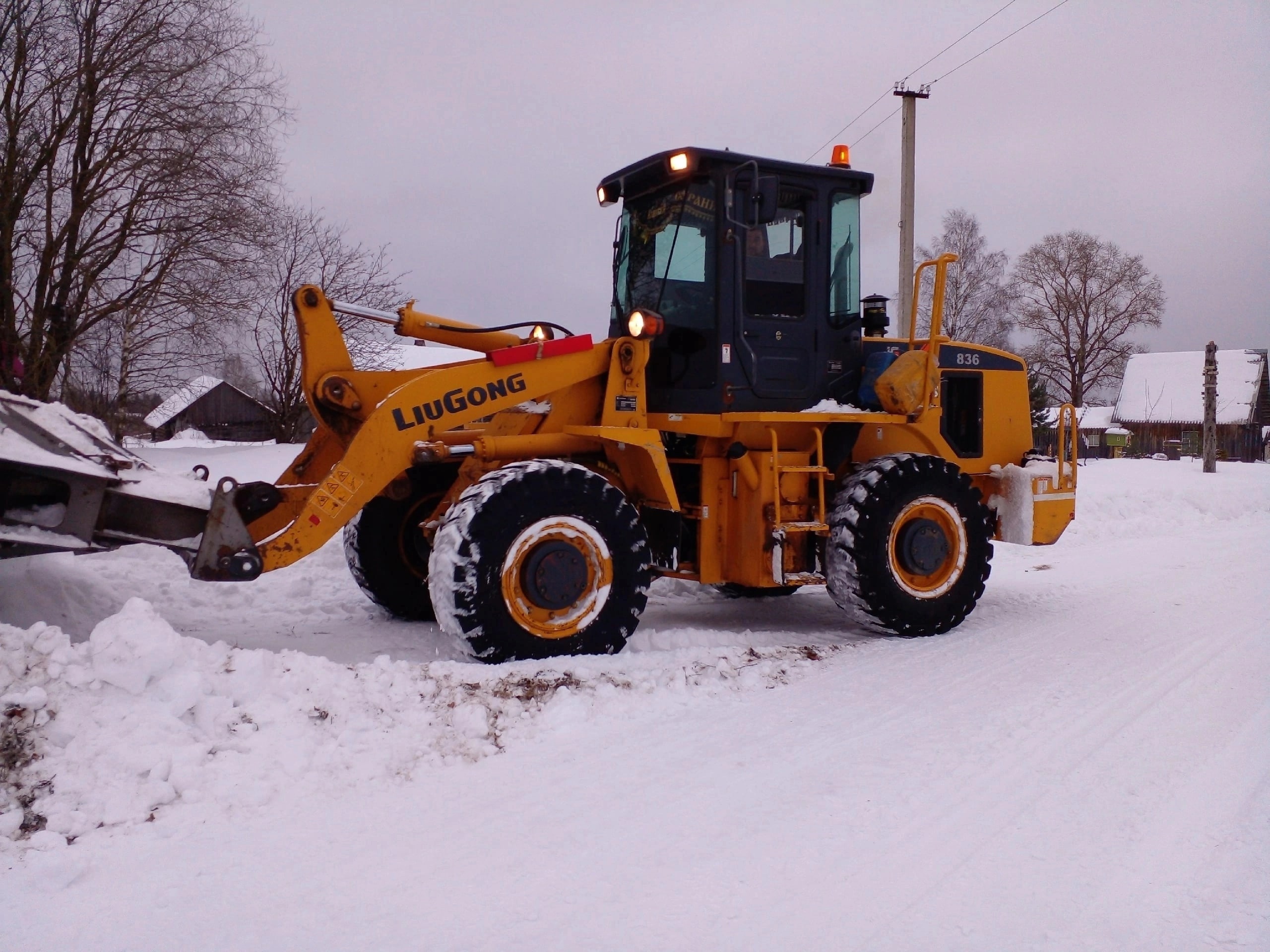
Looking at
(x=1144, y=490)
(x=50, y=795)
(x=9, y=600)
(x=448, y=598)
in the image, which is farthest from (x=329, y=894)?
(x=1144, y=490)

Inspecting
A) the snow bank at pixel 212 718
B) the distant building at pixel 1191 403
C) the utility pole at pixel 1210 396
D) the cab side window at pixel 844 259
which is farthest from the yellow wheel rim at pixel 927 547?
the distant building at pixel 1191 403

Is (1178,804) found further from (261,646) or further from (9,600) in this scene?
(9,600)

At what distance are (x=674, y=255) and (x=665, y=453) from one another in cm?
134

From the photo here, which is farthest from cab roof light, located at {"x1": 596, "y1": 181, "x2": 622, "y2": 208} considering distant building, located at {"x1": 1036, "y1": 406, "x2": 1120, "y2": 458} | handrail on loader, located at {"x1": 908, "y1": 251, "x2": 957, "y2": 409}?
distant building, located at {"x1": 1036, "y1": 406, "x2": 1120, "y2": 458}

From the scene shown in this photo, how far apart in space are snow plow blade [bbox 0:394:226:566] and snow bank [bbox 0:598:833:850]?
78 cm

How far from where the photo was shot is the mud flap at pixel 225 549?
15.7 ft

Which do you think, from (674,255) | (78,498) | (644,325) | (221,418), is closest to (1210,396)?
(674,255)

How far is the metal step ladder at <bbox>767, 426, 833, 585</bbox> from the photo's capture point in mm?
6035

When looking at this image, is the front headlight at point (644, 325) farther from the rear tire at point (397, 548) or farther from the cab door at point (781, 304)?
the rear tire at point (397, 548)

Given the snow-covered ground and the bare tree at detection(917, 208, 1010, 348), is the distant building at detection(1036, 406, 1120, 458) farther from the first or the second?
the snow-covered ground

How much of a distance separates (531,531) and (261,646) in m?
2.03

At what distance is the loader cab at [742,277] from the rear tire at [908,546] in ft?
2.55

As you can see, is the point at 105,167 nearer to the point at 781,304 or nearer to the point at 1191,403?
the point at 781,304

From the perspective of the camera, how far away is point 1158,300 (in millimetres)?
45719
